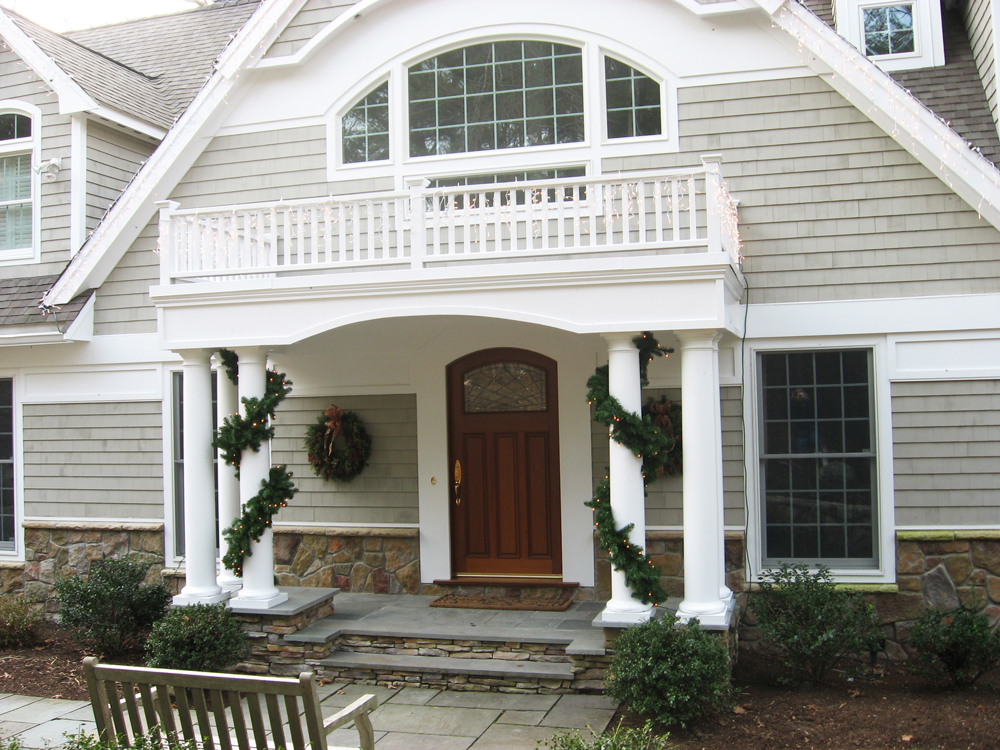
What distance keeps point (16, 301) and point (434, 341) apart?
185 inches

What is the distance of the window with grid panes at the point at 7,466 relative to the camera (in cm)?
1038

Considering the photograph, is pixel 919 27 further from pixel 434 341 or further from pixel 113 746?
pixel 113 746

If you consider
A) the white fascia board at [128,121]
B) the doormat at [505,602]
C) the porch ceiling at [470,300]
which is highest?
the white fascia board at [128,121]

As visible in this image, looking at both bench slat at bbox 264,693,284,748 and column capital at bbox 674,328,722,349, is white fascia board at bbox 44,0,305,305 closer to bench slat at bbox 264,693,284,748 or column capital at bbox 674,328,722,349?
column capital at bbox 674,328,722,349

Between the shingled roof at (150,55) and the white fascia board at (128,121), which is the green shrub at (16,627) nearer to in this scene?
the white fascia board at (128,121)

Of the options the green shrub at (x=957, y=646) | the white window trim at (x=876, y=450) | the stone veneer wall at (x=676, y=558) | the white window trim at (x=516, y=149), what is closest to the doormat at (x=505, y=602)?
the stone veneer wall at (x=676, y=558)

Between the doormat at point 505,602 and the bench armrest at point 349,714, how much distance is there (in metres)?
3.27

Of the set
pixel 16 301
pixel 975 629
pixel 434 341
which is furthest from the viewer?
pixel 16 301

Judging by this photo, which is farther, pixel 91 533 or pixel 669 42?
pixel 91 533

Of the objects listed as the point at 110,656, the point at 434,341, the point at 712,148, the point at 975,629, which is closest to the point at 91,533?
the point at 110,656

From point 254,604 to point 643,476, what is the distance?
137 inches

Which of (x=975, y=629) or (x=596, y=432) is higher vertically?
(x=596, y=432)

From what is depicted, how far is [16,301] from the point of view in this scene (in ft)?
32.3

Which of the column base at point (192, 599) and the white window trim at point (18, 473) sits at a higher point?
the white window trim at point (18, 473)
